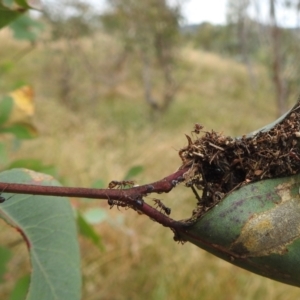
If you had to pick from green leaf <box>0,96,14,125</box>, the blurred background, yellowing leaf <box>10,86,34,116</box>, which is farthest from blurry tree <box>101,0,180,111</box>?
green leaf <box>0,96,14,125</box>

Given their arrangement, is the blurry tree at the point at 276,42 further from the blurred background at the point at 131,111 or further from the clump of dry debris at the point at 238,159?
the clump of dry debris at the point at 238,159

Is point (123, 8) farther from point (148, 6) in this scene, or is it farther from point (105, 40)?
point (105, 40)

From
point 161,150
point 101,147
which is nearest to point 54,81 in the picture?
point 101,147

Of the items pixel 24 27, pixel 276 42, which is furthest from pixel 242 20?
pixel 24 27

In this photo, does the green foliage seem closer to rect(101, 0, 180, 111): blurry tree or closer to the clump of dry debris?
the clump of dry debris

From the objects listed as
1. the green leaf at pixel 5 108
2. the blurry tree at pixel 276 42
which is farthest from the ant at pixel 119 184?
the blurry tree at pixel 276 42
